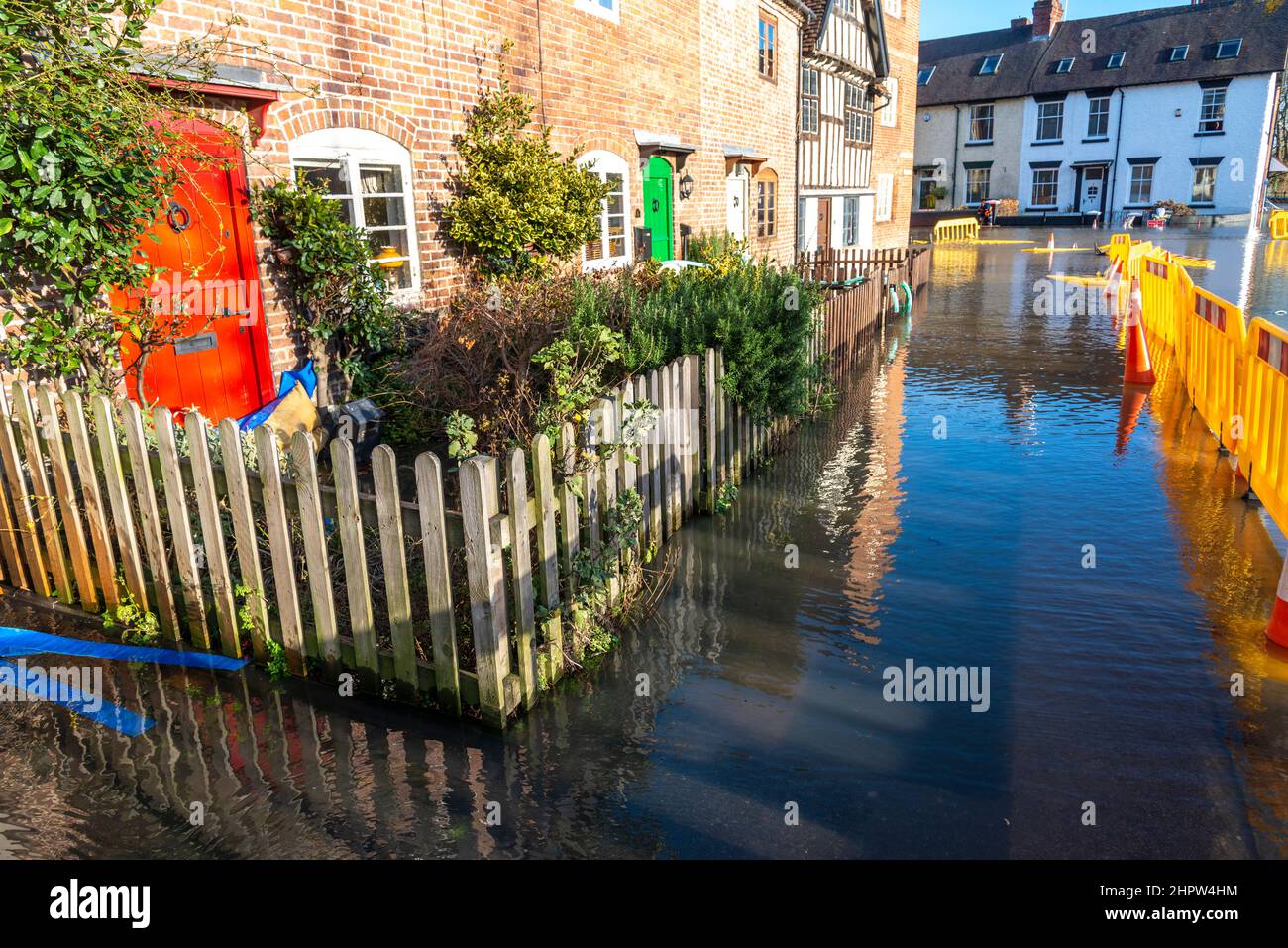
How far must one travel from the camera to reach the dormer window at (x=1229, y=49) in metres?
41.3

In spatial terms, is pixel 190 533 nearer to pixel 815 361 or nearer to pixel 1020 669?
pixel 1020 669

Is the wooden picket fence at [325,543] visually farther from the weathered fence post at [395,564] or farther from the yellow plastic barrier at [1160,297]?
the yellow plastic barrier at [1160,297]

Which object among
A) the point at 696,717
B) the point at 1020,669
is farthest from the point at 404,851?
the point at 1020,669

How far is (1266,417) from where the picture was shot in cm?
589

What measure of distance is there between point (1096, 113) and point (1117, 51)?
318 centimetres

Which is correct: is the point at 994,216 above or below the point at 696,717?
above

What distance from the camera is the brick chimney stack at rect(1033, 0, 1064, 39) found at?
4766 cm

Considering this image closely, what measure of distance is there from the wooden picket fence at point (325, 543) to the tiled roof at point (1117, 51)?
4866 centimetres

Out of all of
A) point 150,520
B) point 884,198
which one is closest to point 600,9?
point 150,520

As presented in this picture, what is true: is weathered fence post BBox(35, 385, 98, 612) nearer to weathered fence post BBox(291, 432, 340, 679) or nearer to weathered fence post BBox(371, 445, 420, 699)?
weathered fence post BBox(291, 432, 340, 679)

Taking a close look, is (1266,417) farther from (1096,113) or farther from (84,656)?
(1096,113)

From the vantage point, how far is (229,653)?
441cm
